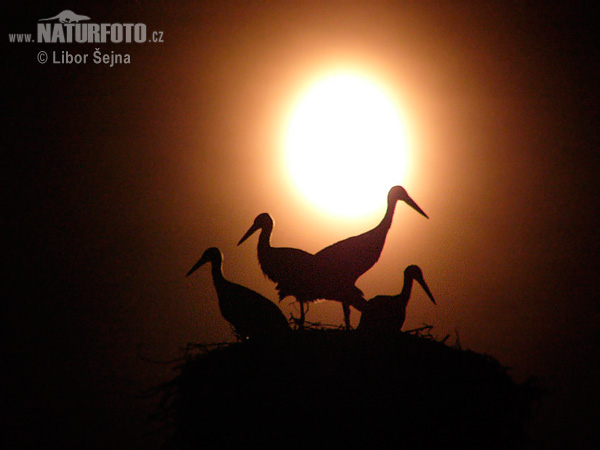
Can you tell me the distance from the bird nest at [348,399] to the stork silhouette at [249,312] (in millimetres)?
305

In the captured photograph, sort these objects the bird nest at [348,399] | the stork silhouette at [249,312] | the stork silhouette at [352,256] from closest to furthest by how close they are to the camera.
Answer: the bird nest at [348,399]
the stork silhouette at [249,312]
the stork silhouette at [352,256]

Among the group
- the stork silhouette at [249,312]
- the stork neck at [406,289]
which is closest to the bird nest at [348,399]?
the stork silhouette at [249,312]

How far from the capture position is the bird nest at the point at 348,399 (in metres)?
1.86

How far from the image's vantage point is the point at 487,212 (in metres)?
8.37

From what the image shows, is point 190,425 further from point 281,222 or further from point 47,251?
point 47,251

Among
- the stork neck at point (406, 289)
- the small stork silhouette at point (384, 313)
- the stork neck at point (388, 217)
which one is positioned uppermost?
the stork neck at point (388, 217)

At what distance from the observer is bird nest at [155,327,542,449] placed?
6.11ft

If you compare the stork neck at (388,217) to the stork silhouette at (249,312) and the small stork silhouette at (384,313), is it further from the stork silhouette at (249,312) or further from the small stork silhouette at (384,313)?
the stork silhouette at (249,312)

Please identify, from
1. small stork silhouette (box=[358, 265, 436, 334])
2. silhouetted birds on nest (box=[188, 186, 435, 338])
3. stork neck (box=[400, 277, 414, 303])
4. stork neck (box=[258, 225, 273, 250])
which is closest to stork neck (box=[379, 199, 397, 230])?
silhouetted birds on nest (box=[188, 186, 435, 338])

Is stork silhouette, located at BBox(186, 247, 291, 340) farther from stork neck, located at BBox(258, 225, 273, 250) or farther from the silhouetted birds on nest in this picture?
stork neck, located at BBox(258, 225, 273, 250)

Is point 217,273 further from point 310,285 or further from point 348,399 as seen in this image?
point 348,399

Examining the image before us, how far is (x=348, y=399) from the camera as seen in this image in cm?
190

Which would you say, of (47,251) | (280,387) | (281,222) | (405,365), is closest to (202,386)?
(280,387)

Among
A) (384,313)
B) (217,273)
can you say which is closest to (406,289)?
(384,313)
